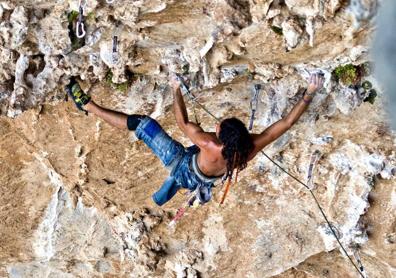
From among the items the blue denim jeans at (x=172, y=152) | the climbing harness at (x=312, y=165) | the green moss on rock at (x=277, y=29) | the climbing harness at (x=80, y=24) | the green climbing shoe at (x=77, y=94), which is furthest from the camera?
the climbing harness at (x=312, y=165)

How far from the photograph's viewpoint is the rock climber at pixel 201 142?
18.8ft

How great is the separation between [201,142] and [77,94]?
6.39 ft

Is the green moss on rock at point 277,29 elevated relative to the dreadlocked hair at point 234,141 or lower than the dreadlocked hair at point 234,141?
elevated

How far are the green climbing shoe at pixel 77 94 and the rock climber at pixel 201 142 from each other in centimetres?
1

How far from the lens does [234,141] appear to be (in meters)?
5.68

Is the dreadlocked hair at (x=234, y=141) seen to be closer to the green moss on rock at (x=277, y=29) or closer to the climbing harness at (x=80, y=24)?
the green moss on rock at (x=277, y=29)

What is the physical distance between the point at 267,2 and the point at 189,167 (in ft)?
5.99

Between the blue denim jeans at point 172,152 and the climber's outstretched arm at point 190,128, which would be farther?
the blue denim jeans at point 172,152

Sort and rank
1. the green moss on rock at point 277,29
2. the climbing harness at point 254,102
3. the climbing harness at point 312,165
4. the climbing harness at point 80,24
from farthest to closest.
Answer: the climbing harness at point 312,165 → the climbing harness at point 254,102 → the climbing harness at point 80,24 → the green moss on rock at point 277,29

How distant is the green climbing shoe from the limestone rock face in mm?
97

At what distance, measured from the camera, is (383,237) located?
8.78 m

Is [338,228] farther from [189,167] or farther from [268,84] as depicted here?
[189,167]

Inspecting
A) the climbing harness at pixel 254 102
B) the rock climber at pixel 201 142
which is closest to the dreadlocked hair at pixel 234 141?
the rock climber at pixel 201 142

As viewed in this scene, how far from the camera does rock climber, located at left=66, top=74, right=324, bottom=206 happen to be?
5.74 metres
